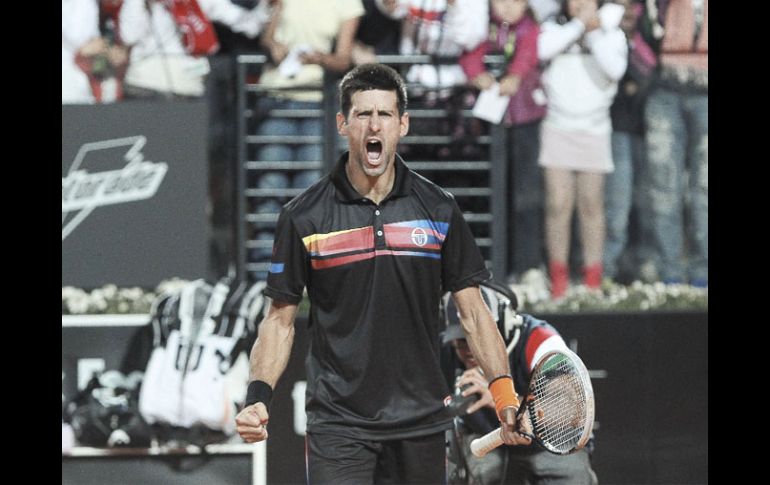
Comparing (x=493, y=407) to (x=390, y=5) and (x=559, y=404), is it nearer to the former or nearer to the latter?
(x=559, y=404)

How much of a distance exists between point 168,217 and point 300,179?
0.86 m

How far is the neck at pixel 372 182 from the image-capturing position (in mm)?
4387

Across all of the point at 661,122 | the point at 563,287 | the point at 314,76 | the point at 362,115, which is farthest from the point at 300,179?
the point at 362,115

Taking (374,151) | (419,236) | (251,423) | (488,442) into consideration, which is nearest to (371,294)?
(419,236)

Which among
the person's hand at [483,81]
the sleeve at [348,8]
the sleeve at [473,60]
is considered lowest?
the person's hand at [483,81]

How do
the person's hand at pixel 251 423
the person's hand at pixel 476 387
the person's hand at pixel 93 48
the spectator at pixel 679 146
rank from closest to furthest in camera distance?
the person's hand at pixel 251 423
the person's hand at pixel 476 387
the person's hand at pixel 93 48
the spectator at pixel 679 146

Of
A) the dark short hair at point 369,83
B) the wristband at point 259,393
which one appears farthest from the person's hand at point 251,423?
the dark short hair at point 369,83

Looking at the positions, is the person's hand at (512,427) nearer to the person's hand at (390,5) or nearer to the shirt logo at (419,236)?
the shirt logo at (419,236)

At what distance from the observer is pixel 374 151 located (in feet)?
14.2

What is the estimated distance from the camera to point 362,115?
4309mm

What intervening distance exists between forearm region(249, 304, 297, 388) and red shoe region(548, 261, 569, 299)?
147 inches

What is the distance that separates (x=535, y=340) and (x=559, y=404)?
38.1 inches

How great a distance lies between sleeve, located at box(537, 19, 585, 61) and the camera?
7.82 metres

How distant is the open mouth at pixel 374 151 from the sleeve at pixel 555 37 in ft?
12.3
